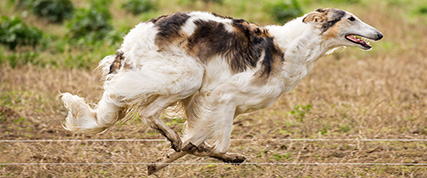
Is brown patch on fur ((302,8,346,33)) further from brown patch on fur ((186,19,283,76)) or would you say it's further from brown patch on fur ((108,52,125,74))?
brown patch on fur ((108,52,125,74))

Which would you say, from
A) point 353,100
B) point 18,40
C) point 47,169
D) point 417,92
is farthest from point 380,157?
point 18,40

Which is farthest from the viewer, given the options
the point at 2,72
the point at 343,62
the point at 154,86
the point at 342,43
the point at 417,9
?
the point at 417,9

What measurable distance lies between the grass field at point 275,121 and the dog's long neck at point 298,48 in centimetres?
107

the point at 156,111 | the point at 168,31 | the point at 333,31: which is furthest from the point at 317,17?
the point at 156,111

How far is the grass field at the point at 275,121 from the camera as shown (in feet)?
20.2

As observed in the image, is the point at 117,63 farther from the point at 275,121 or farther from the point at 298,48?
the point at 275,121

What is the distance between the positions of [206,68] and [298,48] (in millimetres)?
865

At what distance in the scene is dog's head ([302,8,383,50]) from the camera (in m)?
5.55

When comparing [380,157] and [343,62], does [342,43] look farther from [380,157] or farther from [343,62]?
[343,62]

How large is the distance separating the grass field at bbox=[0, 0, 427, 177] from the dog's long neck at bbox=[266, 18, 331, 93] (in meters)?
1.07

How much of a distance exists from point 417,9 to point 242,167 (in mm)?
10491

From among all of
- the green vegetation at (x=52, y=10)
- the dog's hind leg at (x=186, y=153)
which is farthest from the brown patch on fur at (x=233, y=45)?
the green vegetation at (x=52, y=10)

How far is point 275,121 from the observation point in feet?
25.6

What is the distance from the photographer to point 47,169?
597 centimetres
